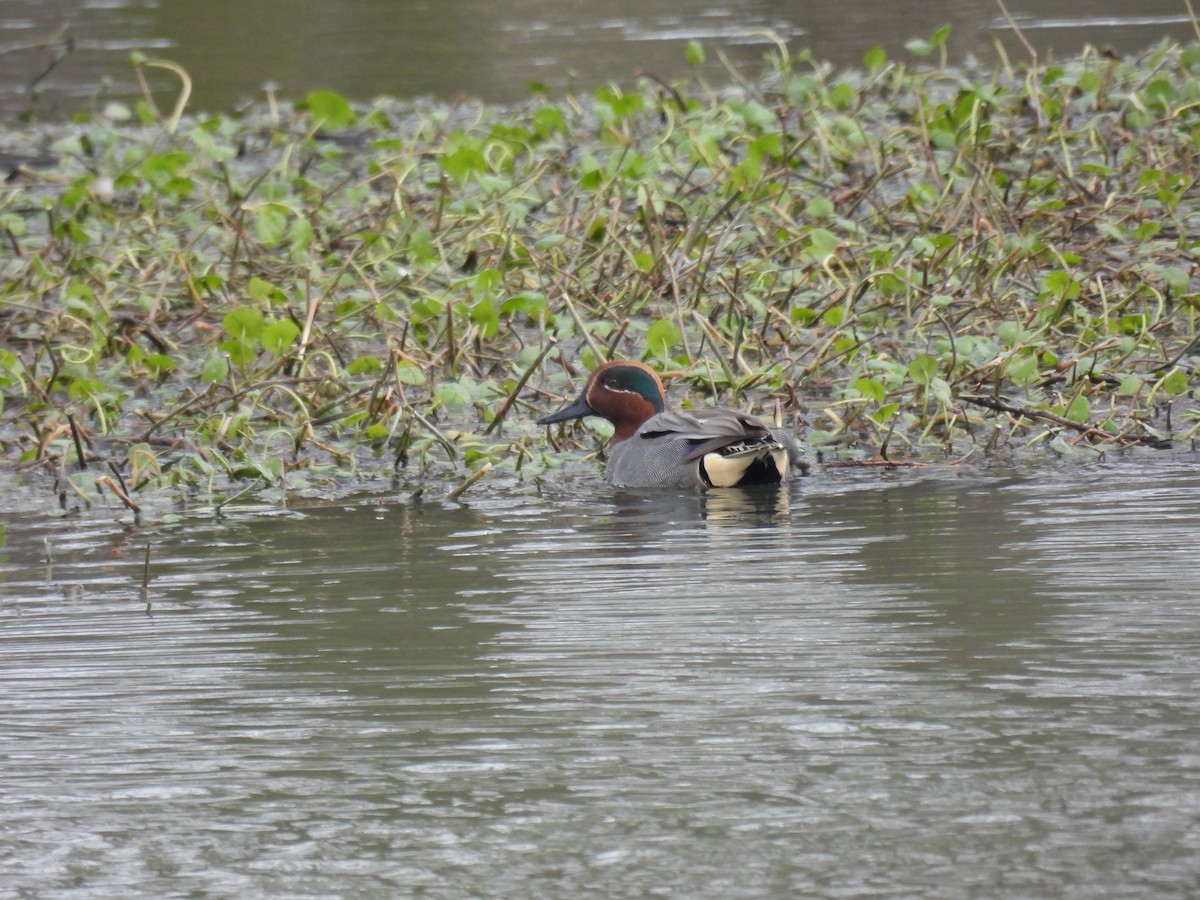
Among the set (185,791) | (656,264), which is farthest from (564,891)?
(656,264)

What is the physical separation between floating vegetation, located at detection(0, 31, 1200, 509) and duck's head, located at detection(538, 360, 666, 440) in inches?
10.5

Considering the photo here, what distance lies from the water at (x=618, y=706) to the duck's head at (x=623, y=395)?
1029 mm

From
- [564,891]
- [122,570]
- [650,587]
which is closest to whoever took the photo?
[564,891]

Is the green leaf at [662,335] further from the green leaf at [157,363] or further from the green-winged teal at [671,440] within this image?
the green leaf at [157,363]

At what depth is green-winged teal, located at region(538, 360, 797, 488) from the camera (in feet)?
23.0

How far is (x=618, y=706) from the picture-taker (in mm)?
4508

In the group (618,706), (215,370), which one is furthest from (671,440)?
(618,706)

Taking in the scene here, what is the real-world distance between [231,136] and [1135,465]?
867 cm

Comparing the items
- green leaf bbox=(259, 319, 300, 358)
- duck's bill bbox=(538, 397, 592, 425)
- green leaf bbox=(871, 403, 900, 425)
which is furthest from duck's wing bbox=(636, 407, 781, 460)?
green leaf bbox=(259, 319, 300, 358)

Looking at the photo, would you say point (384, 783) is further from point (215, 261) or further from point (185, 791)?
point (215, 261)

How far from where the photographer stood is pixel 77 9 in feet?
74.1

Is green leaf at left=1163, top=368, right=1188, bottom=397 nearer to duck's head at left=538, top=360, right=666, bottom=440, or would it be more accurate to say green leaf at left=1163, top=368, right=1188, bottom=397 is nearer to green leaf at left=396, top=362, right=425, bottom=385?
duck's head at left=538, top=360, right=666, bottom=440

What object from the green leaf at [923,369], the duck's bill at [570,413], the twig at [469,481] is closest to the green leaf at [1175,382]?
the green leaf at [923,369]

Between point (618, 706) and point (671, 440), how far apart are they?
9.06 ft
